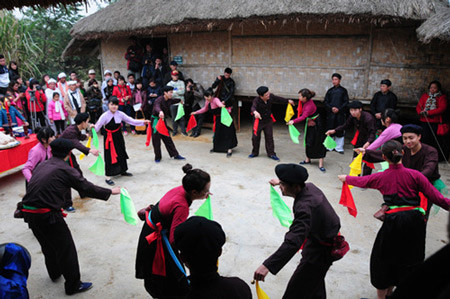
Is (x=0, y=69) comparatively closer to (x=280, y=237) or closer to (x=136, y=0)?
(x=136, y=0)

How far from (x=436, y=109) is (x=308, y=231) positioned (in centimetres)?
585

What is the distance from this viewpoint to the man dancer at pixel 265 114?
779 cm

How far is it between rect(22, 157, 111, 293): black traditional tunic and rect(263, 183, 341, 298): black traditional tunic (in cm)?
201

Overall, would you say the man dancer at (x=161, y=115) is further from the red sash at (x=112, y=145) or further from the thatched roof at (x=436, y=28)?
the thatched roof at (x=436, y=28)

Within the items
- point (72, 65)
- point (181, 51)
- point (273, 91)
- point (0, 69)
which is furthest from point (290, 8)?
point (72, 65)

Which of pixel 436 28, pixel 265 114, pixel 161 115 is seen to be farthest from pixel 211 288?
pixel 436 28

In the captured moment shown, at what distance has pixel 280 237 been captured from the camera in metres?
4.84

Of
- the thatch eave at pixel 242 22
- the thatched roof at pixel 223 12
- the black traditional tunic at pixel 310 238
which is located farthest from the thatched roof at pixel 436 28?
the black traditional tunic at pixel 310 238

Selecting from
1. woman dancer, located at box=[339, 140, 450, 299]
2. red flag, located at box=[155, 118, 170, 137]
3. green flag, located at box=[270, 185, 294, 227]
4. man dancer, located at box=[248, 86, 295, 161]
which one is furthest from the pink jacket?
woman dancer, located at box=[339, 140, 450, 299]

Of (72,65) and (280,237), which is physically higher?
(72,65)

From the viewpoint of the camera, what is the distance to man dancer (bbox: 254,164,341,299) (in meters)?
2.73

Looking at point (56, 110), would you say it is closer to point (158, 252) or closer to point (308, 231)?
point (158, 252)

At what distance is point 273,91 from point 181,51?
325 centimetres

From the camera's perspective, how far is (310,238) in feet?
9.61
